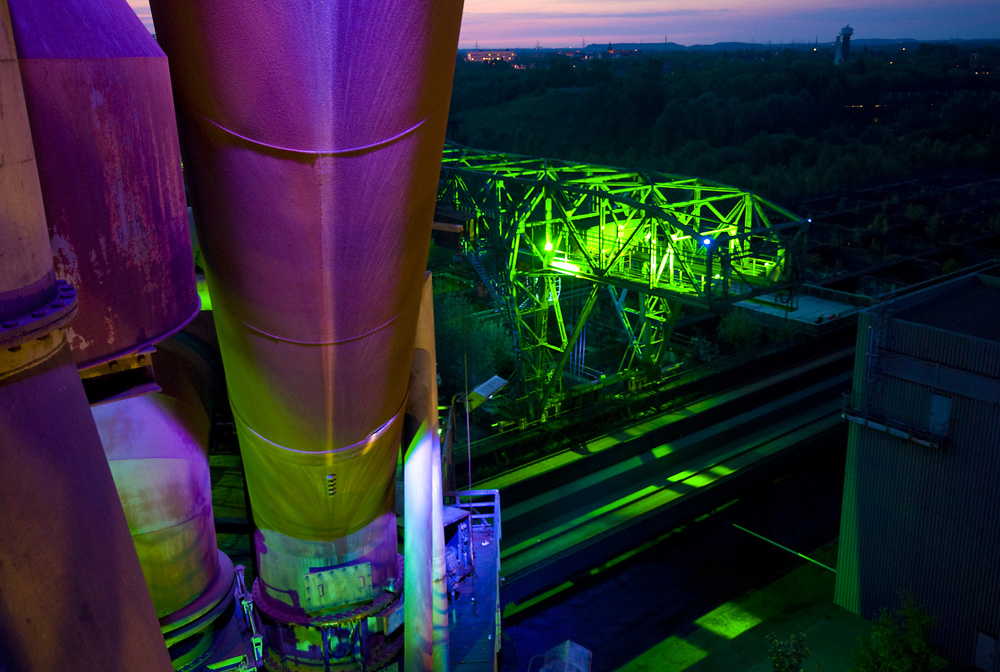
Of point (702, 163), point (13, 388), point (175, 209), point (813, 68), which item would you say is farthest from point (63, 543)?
point (813, 68)

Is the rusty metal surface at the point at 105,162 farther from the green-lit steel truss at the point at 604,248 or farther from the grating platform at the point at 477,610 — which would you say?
the green-lit steel truss at the point at 604,248

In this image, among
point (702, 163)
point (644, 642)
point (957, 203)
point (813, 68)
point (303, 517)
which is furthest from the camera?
point (813, 68)

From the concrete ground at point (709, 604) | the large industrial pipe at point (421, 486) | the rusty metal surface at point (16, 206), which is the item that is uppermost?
the rusty metal surface at point (16, 206)

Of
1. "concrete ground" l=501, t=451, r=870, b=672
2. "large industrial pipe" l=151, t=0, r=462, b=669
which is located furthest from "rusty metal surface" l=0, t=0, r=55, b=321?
"concrete ground" l=501, t=451, r=870, b=672

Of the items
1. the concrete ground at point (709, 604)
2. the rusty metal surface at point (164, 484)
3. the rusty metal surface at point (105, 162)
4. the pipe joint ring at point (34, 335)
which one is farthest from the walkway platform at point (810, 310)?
the pipe joint ring at point (34, 335)

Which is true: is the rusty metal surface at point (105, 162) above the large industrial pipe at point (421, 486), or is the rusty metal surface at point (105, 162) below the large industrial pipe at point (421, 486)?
above

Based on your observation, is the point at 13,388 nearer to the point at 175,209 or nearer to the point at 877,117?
the point at 175,209
